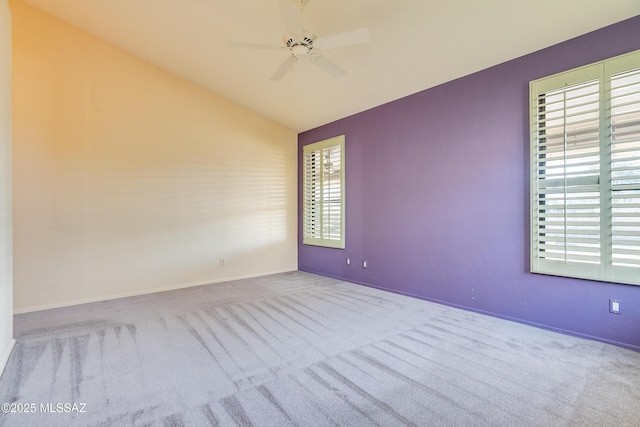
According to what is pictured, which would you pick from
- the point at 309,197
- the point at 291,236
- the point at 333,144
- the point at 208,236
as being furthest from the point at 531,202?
the point at 208,236

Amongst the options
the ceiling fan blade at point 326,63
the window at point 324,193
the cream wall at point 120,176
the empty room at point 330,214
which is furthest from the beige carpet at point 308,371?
the ceiling fan blade at point 326,63

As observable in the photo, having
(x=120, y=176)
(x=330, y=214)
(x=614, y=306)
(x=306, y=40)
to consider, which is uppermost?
(x=306, y=40)

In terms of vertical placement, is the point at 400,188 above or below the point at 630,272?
above

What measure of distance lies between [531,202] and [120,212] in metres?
5.35

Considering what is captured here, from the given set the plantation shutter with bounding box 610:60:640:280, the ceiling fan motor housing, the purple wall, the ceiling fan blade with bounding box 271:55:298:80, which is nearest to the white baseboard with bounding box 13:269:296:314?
the purple wall

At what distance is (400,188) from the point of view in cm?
442

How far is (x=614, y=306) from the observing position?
105 inches

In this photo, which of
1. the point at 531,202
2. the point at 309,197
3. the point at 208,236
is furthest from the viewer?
the point at 309,197

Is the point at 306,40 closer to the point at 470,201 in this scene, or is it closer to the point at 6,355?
the point at 470,201

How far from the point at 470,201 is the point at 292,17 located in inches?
113

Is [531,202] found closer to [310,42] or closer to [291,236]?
[310,42]

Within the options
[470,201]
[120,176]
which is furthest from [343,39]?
[120,176]

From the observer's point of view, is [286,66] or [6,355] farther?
[286,66]

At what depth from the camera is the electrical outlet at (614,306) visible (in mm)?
2657
